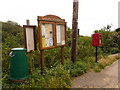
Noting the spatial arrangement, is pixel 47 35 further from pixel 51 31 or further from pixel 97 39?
pixel 97 39

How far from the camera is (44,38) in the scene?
152 inches

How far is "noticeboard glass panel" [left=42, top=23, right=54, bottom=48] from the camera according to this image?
12.5 feet

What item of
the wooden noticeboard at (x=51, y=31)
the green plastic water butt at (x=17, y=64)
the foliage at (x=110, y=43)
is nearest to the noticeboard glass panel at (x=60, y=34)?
the wooden noticeboard at (x=51, y=31)

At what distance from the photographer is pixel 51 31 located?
164 inches

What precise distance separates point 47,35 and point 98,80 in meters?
2.17

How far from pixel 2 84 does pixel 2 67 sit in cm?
106

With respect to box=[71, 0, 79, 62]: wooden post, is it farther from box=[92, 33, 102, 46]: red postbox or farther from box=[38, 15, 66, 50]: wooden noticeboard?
box=[92, 33, 102, 46]: red postbox

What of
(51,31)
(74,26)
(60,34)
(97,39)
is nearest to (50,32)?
(51,31)

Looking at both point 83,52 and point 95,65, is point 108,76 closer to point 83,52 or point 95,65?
point 95,65

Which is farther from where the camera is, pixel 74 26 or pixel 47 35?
pixel 74 26

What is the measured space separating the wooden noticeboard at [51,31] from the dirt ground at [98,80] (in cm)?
139

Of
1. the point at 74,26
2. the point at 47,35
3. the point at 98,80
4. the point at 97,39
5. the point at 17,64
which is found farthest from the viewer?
the point at 97,39

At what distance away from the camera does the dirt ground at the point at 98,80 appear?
12.2 ft

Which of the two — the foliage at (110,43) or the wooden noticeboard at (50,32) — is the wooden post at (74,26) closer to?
the wooden noticeboard at (50,32)
